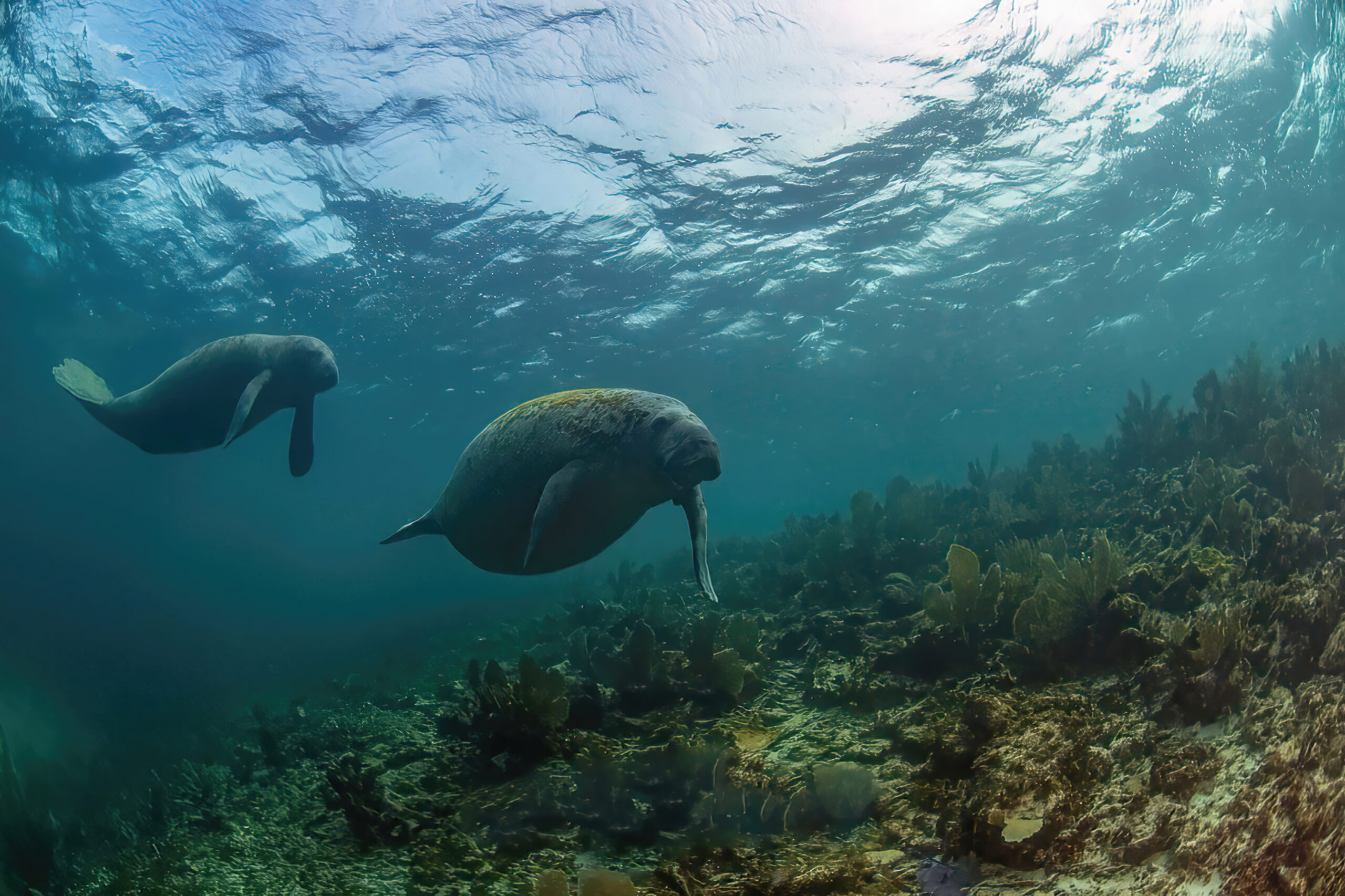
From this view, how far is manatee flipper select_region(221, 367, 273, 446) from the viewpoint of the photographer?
4.77 m

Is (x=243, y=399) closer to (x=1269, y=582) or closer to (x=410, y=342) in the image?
(x=1269, y=582)

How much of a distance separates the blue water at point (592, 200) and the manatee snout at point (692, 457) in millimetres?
9249

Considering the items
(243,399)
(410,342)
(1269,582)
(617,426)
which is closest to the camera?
(1269,582)

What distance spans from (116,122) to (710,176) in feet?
42.9

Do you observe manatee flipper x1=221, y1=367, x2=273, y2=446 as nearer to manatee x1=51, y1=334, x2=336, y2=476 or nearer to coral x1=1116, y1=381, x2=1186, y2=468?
manatee x1=51, y1=334, x2=336, y2=476

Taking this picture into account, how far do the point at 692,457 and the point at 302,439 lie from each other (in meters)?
4.76

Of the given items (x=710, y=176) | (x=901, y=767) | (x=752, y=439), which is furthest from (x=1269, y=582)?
(x=752, y=439)

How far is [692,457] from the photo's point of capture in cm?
317

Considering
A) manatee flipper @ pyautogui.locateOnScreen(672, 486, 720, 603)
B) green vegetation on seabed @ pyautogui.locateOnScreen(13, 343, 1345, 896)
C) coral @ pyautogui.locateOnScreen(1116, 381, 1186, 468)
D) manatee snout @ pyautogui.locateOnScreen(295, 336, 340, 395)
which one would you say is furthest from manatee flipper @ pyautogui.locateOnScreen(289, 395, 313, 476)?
coral @ pyautogui.locateOnScreen(1116, 381, 1186, 468)

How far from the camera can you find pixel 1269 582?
3.24 metres

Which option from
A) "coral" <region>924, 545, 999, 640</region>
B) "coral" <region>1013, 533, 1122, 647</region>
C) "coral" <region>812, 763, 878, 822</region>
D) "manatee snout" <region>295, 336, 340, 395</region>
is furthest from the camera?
"manatee snout" <region>295, 336, 340, 395</region>

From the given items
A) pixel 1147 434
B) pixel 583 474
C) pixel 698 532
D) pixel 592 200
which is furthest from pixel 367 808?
pixel 592 200

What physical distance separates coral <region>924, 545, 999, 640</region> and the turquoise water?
10.2 meters

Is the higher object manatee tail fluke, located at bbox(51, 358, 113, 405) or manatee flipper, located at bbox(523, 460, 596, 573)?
manatee tail fluke, located at bbox(51, 358, 113, 405)
